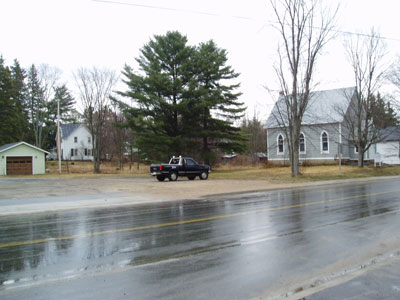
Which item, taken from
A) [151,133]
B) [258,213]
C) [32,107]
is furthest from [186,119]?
[32,107]

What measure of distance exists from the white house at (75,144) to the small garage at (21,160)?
30.0 m

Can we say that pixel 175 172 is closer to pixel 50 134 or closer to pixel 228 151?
pixel 228 151

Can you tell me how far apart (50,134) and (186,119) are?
50.6m

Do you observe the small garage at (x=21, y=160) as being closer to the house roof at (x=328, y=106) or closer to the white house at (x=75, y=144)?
the white house at (x=75, y=144)

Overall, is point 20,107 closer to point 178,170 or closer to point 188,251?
point 178,170

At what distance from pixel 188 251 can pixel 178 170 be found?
857 inches

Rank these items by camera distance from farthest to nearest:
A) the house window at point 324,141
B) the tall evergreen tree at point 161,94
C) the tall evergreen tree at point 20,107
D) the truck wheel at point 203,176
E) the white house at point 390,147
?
the tall evergreen tree at point 20,107, the white house at point 390,147, the house window at point 324,141, the tall evergreen tree at point 161,94, the truck wheel at point 203,176

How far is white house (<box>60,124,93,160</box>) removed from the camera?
250 feet

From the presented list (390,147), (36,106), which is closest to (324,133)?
(390,147)

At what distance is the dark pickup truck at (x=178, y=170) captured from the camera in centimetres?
2759

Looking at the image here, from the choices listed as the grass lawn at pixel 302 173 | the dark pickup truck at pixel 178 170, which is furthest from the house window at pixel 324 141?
the dark pickup truck at pixel 178 170

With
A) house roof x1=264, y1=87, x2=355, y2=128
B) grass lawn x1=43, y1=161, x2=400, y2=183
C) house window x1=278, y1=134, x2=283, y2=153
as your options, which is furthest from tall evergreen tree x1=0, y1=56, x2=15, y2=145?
house window x1=278, y1=134, x2=283, y2=153

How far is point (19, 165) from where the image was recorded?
147 feet

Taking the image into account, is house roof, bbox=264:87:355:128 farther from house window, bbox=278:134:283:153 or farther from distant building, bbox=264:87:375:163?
house window, bbox=278:134:283:153
